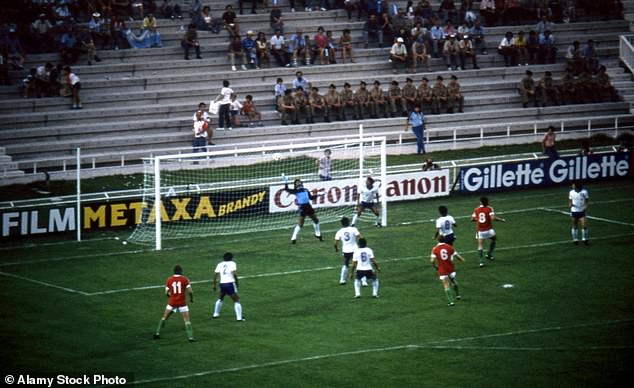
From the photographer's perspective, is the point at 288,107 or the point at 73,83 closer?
the point at 73,83

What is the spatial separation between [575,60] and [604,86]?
1753 millimetres

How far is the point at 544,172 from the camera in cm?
4569

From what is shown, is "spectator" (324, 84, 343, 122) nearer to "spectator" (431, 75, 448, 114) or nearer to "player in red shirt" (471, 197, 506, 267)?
"spectator" (431, 75, 448, 114)

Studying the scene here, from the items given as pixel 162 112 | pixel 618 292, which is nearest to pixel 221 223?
pixel 162 112

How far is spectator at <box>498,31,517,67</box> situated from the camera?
5456cm

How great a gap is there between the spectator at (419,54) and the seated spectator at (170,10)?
33.7 feet

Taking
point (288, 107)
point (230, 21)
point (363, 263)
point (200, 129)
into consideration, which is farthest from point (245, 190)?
point (230, 21)

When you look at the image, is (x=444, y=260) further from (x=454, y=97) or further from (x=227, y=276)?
(x=454, y=97)

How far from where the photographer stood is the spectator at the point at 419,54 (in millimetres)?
52844

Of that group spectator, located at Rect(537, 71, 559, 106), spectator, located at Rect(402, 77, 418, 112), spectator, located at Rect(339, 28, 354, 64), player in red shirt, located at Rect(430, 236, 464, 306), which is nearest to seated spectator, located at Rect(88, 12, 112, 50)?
spectator, located at Rect(339, 28, 354, 64)

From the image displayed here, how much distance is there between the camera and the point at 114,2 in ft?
166

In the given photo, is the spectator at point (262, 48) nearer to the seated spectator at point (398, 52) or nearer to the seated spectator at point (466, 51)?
the seated spectator at point (398, 52)

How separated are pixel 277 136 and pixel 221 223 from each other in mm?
9363

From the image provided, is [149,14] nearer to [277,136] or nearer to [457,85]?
[277,136]
